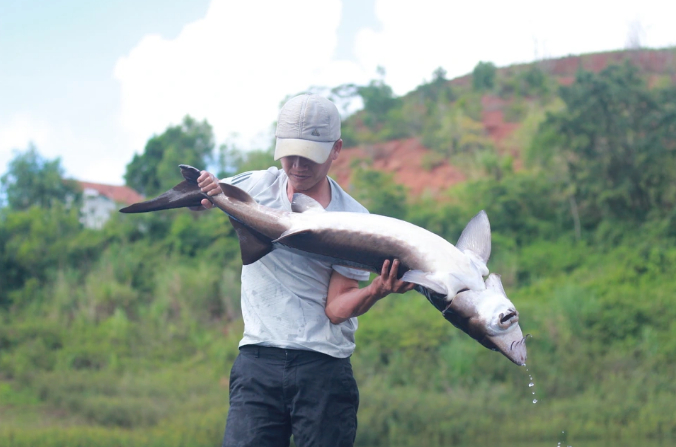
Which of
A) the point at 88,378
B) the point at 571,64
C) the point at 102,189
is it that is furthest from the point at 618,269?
the point at 571,64

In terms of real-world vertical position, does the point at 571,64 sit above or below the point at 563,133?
above

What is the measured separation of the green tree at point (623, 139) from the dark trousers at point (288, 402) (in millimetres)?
17991

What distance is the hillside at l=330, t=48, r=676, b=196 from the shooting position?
103 feet

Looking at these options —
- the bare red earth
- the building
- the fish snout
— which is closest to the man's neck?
the fish snout

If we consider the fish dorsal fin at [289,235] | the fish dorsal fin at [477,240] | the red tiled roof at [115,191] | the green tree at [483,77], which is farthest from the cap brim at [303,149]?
the green tree at [483,77]

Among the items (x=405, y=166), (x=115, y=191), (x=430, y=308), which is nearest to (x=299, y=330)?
(x=430, y=308)

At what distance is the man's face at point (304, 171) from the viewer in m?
3.51

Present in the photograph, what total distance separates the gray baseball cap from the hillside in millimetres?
25179

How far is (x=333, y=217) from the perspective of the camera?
3.31 metres

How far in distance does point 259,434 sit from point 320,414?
280mm

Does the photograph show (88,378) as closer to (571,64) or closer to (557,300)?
(557,300)

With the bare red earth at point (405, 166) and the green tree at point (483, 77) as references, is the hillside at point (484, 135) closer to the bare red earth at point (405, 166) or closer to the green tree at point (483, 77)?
the bare red earth at point (405, 166)

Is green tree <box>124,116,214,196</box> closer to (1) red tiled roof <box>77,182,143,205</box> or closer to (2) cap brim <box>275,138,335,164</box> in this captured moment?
(1) red tiled roof <box>77,182,143,205</box>

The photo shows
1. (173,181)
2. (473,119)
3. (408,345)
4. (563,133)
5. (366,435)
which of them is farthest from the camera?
(473,119)
